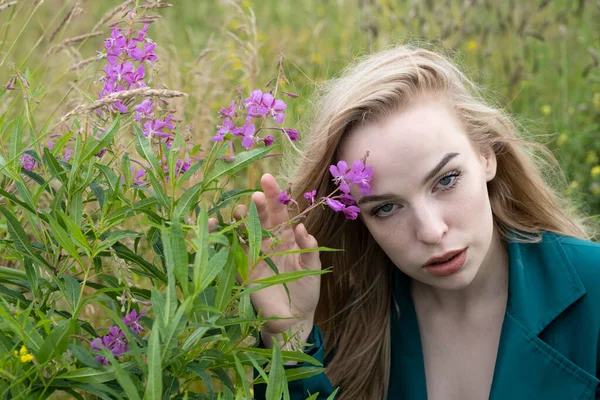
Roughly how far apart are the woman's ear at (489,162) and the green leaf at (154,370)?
4.05 ft

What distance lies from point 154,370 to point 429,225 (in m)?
0.89

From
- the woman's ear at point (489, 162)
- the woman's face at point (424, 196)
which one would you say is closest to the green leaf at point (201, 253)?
the woman's face at point (424, 196)

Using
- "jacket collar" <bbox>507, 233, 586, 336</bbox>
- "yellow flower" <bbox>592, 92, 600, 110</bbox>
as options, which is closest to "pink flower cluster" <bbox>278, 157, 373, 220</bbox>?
→ "jacket collar" <bbox>507, 233, 586, 336</bbox>

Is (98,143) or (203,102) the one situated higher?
(203,102)

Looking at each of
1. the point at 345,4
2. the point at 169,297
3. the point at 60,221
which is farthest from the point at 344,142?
the point at 345,4

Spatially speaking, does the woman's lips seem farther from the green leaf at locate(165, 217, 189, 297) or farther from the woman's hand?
the green leaf at locate(165, 217, 189, 297)

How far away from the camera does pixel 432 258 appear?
1940 mm

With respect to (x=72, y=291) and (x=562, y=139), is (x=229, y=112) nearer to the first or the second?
(x=72, y=291)

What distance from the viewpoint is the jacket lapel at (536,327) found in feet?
6.95

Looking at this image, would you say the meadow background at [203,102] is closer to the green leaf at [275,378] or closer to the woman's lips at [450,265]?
the green leaf at [275,378]

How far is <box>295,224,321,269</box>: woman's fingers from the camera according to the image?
1902mm

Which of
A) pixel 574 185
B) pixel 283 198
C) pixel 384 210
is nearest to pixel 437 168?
pixel 384 210

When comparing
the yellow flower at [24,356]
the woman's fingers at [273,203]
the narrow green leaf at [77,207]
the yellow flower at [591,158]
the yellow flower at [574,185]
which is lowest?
the yellow flower at [24,356]

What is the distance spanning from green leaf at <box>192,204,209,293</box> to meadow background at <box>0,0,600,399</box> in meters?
0.02
